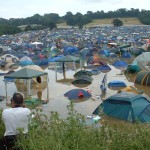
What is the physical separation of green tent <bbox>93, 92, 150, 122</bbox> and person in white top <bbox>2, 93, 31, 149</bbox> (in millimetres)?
8246

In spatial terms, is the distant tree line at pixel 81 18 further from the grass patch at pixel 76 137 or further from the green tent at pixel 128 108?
the grass patch at pixel 76 137

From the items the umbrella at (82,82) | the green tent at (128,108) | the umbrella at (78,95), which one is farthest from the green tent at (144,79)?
the green tent at (128,108)

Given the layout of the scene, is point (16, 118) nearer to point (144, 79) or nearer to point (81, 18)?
point (144, 79)

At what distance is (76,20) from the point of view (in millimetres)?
167750

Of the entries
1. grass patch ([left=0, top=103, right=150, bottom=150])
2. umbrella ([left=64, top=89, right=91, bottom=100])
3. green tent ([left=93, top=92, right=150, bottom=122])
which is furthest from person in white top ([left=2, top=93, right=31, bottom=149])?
umbrella ([left=64, top=89, right=91, bottom=100])

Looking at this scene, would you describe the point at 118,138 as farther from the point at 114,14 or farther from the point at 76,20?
the point at 114,14

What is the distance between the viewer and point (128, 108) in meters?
14.8

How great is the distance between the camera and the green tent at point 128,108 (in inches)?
568

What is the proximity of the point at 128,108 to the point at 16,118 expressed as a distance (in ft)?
29.2

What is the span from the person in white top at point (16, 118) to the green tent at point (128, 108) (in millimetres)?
8246

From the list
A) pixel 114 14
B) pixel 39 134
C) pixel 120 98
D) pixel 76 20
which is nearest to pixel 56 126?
pixel 39 134

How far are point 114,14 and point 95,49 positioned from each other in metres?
129

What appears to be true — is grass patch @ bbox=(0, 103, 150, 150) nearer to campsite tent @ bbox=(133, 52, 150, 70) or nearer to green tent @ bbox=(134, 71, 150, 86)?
green tent @ bbox=(134, 71, 150, 86)

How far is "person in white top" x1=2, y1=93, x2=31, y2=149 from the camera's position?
6484 mm
